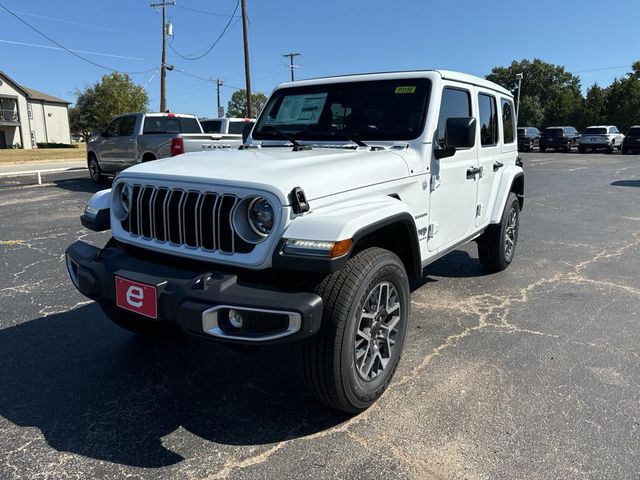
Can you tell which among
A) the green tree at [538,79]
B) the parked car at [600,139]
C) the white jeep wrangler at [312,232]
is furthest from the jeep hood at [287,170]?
the green tree at [538,79]

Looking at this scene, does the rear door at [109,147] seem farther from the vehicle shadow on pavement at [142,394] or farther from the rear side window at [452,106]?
the rear side window at [452,106]

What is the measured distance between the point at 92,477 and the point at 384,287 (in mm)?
1715

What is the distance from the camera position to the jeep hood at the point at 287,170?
8.54ft

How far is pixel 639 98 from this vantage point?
153ft

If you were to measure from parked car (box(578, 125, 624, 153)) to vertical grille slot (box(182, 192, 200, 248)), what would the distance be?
3431 centimetres

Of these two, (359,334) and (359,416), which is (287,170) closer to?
(359,334)

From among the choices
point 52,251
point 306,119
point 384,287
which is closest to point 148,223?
point 384,287

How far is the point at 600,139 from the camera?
103 ft

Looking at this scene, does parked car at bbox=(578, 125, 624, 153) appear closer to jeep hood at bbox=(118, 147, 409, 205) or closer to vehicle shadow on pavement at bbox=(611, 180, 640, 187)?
vehicle shadow on pavement at bbox=(611, 180, 640, 187)

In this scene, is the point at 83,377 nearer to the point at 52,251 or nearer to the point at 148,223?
the point at 148,223

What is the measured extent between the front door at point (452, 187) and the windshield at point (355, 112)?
223 millimetres

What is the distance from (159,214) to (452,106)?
243cm

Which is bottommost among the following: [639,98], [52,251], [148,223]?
[52,251]

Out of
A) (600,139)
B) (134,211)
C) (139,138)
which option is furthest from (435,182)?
(600,139)
